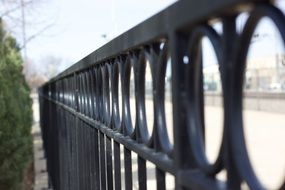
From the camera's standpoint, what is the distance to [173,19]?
1275 millimetres

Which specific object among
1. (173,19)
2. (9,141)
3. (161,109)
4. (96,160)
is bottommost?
(9,141)

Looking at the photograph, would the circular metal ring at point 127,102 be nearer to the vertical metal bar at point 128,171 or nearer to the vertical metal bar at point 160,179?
the vertical metal bar at point 128,171

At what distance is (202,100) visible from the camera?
1.23 meters

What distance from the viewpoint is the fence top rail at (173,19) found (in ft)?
3.26

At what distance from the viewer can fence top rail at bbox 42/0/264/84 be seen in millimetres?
994

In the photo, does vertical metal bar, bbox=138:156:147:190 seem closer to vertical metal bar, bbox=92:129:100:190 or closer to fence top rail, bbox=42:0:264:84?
fence top rail, bbox=42:0:264:84

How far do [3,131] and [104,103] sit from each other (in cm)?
393

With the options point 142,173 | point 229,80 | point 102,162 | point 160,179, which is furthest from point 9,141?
point 229,80

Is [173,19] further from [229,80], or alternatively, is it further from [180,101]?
[229,80]

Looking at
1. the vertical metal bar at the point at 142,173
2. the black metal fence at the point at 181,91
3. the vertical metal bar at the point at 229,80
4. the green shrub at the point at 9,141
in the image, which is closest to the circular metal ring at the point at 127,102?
the black metal fence at the point at 181,91

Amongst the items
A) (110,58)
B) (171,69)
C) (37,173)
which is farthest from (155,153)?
(37,173)

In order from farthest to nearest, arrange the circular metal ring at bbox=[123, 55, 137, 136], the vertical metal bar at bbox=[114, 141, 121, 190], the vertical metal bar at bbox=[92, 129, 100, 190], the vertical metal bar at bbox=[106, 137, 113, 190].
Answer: the vertical metal bar at bbox=[92, 129, 100, 190], the vertical metal bar at bbox=[106, 137, 113, 190], the vertical metal bar at bbox=[114, 141, 121, 190], the circular metal ring at bbox=[123, 55, 137, 136]

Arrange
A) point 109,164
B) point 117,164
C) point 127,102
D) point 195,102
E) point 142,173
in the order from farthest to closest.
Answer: point 109,164 < point 117,164 < point 127,102 < point 142,173 < point 195,102

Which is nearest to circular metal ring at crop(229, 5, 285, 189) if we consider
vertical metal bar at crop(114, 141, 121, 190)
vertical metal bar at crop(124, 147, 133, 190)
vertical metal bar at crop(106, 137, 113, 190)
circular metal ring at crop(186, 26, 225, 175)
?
circular metal ring at crop(186, 26, 225, 175)
